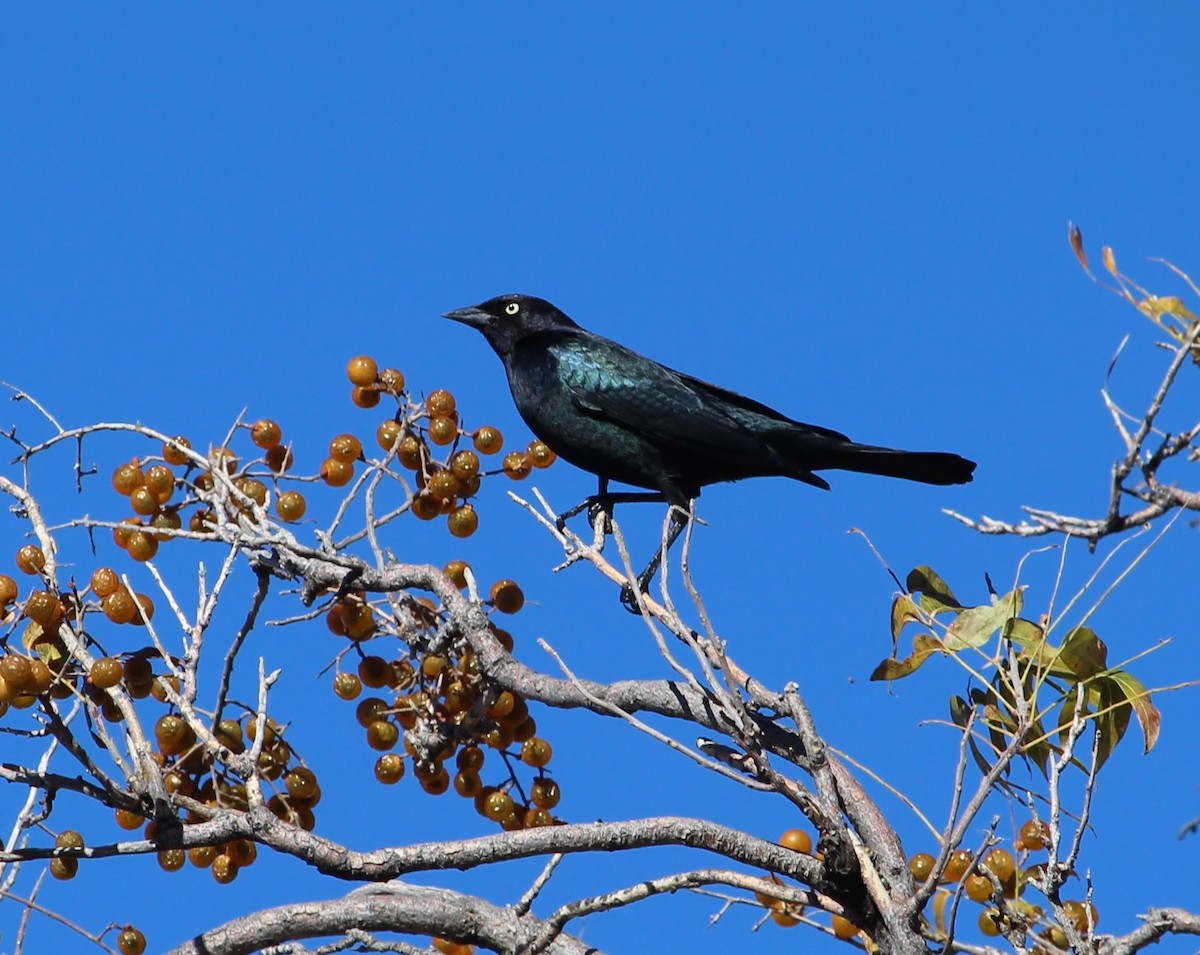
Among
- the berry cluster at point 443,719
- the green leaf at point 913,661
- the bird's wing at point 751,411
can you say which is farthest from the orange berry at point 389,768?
the bird's wing at point 751,411

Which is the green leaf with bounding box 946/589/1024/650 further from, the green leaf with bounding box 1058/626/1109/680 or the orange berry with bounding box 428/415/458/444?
the orange berry with bounding box 428/415/458/444

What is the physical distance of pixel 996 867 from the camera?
3082 millimetres

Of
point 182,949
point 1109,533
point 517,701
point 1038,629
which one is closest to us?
point 1109,533

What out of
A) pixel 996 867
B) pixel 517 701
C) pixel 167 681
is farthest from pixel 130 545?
pixel 996 867

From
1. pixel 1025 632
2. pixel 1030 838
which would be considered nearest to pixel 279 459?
pixel 1025 632

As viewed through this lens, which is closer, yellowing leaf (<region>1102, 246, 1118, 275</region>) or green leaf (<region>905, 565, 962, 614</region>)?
yellowing leaf (<region>1102, 246, 1118, 275</region>)

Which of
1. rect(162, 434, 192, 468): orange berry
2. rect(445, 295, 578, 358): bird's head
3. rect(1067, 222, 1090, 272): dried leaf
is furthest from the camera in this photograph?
rect(445, 295, 578, 358): bird's head

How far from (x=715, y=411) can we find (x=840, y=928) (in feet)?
7.79

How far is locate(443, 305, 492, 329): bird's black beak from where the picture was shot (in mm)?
5770

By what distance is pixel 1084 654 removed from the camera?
10.3ft

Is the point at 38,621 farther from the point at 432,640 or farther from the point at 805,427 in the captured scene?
the point at 805,427

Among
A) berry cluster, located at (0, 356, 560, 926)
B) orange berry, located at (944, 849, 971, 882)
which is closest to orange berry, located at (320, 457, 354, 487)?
berry cluster, located at (0, 356, 560, 926)

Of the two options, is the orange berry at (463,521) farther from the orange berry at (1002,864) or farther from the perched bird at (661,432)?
the orange berry at (1002,864)

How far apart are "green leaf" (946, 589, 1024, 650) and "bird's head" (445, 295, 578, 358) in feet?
9.18
